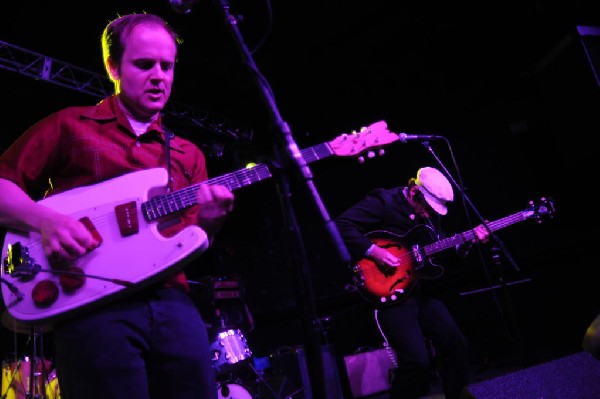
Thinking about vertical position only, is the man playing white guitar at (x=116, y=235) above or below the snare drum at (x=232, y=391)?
above

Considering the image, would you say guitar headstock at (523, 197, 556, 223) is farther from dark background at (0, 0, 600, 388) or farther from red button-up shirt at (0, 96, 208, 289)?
red button-up shirt at (0, 96, 208, 289)

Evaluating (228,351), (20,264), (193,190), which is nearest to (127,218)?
(193,190)

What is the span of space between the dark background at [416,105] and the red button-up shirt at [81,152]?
3.98 meters

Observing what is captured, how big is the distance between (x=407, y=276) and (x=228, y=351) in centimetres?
253

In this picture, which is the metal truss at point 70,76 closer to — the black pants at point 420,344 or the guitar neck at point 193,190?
the black pants at point 420,344

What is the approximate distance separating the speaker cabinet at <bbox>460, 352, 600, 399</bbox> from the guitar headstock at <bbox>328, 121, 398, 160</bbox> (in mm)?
1255

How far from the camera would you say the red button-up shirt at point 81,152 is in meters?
1.92

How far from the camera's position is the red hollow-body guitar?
188 inches

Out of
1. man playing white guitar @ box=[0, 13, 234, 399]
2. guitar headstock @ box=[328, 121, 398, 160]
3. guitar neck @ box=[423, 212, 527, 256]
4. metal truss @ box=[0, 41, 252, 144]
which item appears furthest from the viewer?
metal truss @ box=[0, 41, 252, 144]

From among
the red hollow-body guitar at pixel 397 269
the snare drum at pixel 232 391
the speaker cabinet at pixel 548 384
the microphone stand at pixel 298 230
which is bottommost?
the snare drum at pixel 232 391

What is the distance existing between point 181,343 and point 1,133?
23.6 ft

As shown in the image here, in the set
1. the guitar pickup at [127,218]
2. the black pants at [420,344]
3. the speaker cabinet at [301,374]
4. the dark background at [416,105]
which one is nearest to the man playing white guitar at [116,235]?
the guitar pickup at [127,218]

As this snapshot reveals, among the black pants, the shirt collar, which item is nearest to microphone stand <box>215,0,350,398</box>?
the shirt collar

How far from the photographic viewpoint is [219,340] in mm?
6055
